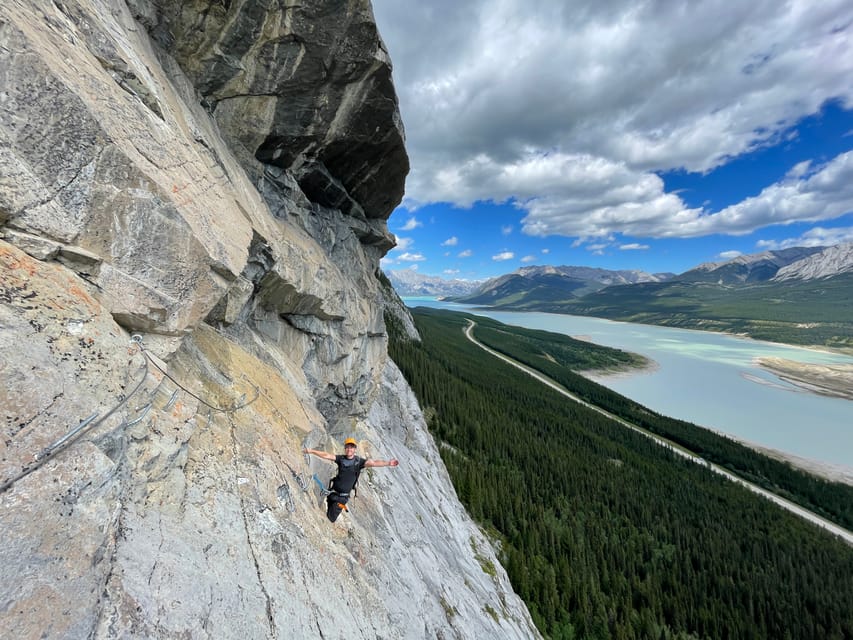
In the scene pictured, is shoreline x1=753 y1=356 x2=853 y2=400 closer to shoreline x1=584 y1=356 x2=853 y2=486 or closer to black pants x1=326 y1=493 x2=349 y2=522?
shoreline x1=584 y1=356 x2=853 y2=486

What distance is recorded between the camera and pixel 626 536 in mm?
44688

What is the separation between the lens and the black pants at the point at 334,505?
833 cm

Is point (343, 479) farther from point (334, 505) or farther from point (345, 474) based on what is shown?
point (334, 505)

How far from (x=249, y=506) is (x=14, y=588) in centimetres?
313

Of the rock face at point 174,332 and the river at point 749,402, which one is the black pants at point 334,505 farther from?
the river at point 749,402

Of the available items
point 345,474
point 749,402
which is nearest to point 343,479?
point 345,474

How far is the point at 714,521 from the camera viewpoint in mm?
48156

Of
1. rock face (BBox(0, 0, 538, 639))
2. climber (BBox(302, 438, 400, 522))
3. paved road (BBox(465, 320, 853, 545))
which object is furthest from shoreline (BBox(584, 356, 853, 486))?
climber (BBox(302, 438, 400, 522))

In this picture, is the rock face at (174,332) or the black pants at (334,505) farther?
the black pants at (334,505)

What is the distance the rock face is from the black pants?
0.20m

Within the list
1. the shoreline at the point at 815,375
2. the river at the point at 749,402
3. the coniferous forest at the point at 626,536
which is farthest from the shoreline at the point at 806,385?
the coniferous forest at the point at 626,536

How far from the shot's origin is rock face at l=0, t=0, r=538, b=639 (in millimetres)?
3906

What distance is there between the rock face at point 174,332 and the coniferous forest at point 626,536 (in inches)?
1086

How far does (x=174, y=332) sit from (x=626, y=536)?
5548 cm
